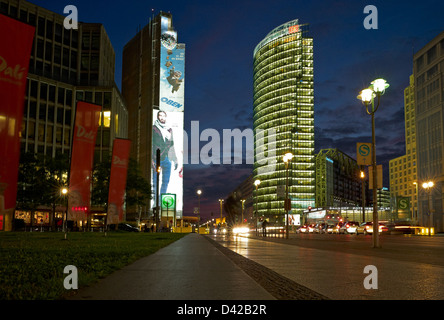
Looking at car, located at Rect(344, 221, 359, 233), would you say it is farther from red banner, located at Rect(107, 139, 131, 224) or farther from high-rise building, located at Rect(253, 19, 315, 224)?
high-rise building, located at Rect(253, 19, 315, 224)

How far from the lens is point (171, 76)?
441 feet

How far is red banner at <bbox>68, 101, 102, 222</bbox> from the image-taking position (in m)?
23.2

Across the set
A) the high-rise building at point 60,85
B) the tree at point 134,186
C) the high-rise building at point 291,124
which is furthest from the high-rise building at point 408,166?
the tree at point 134,186

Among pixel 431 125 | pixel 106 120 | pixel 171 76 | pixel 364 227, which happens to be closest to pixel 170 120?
pixel 171 76

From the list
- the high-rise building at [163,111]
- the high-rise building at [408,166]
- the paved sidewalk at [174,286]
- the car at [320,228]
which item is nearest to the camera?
the paved sidewalk at [174,286]

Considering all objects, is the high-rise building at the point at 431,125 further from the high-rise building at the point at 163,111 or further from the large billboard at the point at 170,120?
the high-rise building at the point at 163,111

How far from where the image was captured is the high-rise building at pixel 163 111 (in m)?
132

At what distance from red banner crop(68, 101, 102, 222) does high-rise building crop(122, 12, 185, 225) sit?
10460cm

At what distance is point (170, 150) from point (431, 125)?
7426 cm

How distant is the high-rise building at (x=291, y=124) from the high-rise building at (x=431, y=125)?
8587 centimetres

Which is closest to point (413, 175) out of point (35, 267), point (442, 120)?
point (442, 120)

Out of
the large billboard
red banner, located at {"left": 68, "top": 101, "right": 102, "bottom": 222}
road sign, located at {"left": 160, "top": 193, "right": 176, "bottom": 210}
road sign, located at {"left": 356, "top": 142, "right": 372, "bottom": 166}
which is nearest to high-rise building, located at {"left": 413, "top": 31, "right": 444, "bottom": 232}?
road sign, located at {"left": 356, "top": 142, "right": 372, "bottom": 166}

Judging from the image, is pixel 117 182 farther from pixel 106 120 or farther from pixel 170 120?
pixel 170 120

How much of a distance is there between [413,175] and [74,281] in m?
186
